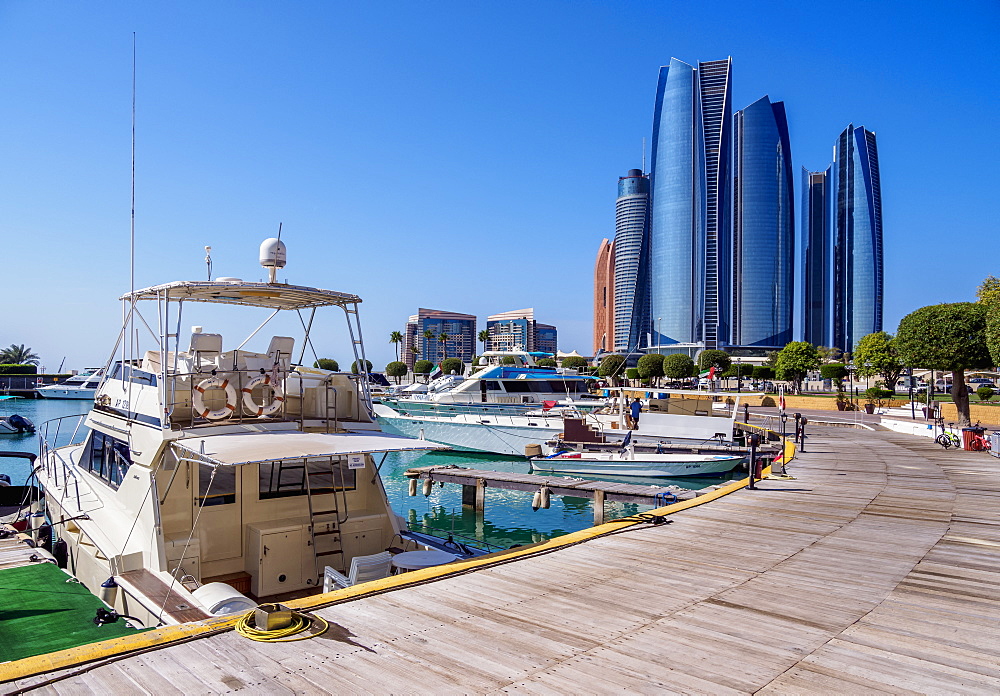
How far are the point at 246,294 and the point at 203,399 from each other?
1.89 m

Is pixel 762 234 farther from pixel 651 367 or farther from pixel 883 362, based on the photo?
pixel 883 362

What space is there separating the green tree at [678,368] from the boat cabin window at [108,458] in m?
72.6

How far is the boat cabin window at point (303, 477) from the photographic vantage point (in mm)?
9000

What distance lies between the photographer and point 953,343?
29.4m

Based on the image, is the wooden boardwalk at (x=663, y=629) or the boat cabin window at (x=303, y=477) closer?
the wooden boardwalk at (x=663, y=629)

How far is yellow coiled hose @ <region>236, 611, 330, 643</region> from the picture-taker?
4891 millimetres

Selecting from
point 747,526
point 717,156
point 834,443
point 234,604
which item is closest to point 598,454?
point 834,443

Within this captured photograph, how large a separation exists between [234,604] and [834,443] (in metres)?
23.2

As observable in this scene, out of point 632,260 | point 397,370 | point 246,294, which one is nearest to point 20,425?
point 246,294

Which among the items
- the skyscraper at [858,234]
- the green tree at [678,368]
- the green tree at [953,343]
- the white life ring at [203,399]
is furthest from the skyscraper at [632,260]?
the white life ring at [203,399]

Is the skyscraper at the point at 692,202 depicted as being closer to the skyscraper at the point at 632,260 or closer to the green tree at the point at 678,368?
the skyscraper at the point at 632,260

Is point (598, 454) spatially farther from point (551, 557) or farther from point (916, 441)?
point (551, 557)

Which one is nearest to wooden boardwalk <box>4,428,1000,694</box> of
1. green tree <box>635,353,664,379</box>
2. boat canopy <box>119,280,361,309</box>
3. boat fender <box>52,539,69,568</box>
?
boat canopy <box>119,280,361,309</box>

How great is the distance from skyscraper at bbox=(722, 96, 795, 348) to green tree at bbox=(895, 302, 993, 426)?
438ft
